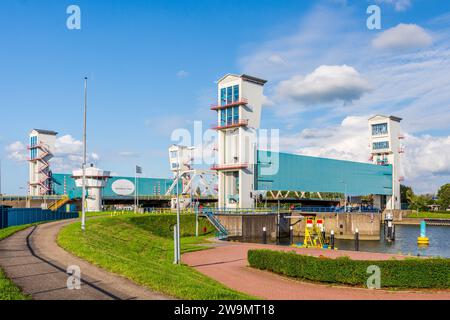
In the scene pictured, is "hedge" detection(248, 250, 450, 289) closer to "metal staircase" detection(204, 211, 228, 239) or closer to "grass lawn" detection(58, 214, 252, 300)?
"grass lawn" detection(58, 214, 252, 300)

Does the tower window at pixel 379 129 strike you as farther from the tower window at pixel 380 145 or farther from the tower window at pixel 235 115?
the tower window at pixel 235 115

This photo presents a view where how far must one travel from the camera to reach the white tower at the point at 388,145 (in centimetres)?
11831

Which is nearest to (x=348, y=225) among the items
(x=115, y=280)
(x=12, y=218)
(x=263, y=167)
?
(x=263, y=167)

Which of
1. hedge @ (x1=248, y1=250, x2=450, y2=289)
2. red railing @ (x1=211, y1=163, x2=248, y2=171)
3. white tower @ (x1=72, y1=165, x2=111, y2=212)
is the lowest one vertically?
hedge @ (x1=248, y1=250, x2=450, y2=289)

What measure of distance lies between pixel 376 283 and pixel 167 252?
65.5 ft

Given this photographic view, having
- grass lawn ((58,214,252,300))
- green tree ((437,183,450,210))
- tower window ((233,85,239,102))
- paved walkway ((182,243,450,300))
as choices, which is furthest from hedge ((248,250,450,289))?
green tree ((437,183,450,210))

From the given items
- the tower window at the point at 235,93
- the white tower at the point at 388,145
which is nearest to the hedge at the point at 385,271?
the tower window at the point at 235,93

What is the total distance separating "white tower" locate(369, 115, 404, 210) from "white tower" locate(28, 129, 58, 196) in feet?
283

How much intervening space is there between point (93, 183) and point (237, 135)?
28.4 m

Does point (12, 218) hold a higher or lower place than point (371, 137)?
lower

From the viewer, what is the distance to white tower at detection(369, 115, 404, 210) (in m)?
118

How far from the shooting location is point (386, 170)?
120812mm
